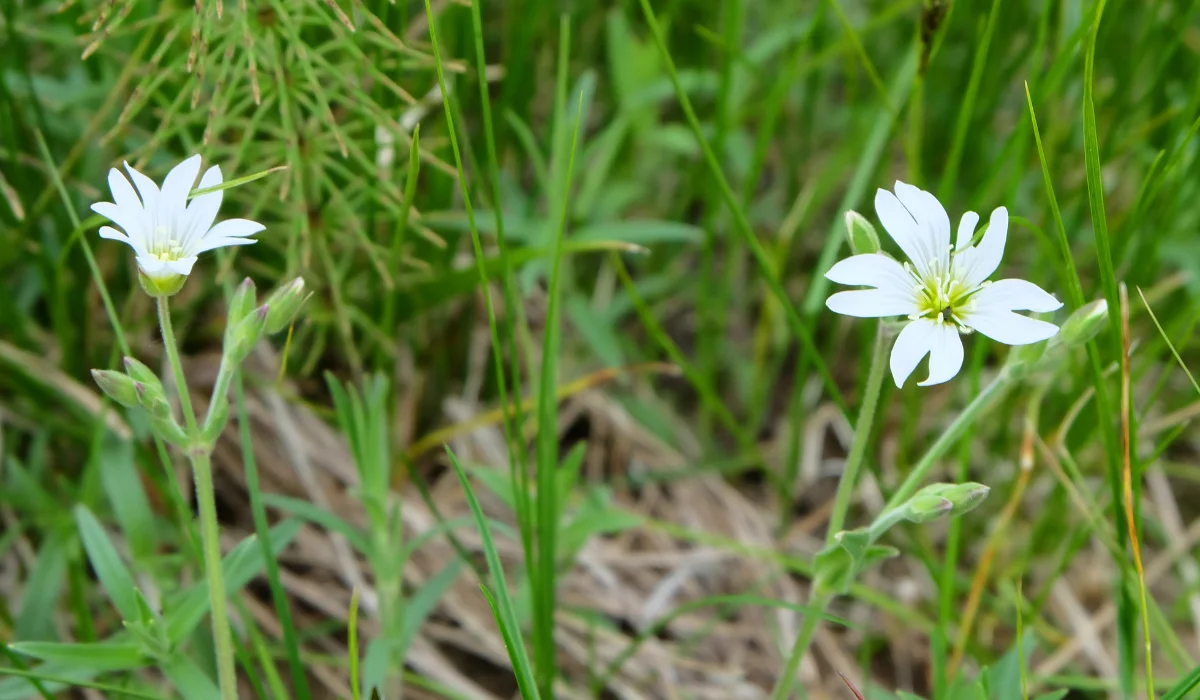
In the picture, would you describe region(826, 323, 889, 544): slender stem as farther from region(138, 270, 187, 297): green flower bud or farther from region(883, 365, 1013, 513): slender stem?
region(138, 270, 187, 297): green flower bud

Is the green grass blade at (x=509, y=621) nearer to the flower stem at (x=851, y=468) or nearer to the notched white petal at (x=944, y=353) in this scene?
the flower stem at (x=851, y=468)

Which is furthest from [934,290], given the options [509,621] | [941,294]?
[509,621]

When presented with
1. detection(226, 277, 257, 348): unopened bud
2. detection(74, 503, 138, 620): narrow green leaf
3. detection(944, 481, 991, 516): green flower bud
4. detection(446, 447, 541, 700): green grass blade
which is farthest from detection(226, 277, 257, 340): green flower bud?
detection(944, 481, 991, 516): green flower bud

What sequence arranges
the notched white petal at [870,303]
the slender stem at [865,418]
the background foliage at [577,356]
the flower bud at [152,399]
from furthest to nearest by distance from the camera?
the background foliage at [577,356]
the slender stem at [865,418]
the flower bud at [152,399]
the notched white petal at [870,303]

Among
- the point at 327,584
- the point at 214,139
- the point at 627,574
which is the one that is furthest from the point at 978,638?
the point at 214,139

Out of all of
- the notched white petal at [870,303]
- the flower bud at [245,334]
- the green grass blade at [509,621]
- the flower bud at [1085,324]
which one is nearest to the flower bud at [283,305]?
the flower bud at [245,334]
